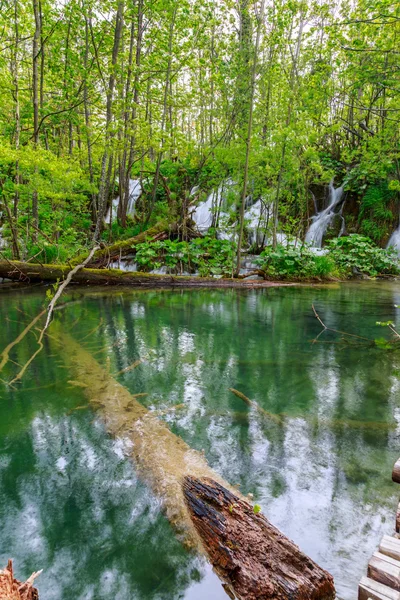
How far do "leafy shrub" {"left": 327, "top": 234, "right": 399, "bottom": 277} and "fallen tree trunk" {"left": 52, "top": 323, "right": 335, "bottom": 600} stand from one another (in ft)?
40.7

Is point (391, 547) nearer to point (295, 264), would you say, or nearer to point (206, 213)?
point (295, 264)

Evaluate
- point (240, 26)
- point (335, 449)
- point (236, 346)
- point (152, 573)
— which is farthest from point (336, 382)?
point (240, 26)

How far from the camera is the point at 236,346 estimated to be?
5.52 metres

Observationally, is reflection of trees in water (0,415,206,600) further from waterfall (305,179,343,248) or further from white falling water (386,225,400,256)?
waterfall (305,179,343,248)

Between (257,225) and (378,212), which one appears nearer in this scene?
(378,212)

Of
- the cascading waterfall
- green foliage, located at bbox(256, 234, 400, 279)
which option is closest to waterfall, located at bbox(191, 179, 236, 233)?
the cascading waterfall

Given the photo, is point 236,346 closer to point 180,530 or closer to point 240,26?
point 180,530

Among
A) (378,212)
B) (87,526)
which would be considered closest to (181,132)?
(378,212)

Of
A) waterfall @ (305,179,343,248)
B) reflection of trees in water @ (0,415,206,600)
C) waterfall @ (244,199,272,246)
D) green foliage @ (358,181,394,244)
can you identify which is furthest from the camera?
waterfall @ (305,179,343,248)

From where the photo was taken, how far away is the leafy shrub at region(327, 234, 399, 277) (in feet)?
45.2

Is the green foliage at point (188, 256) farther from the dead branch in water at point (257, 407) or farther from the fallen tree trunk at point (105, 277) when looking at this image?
the dead branch in water at point (257, 407)

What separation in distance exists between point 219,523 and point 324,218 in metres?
16.9

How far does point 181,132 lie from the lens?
1292 centimetres

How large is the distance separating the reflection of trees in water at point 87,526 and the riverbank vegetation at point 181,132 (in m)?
7.93
